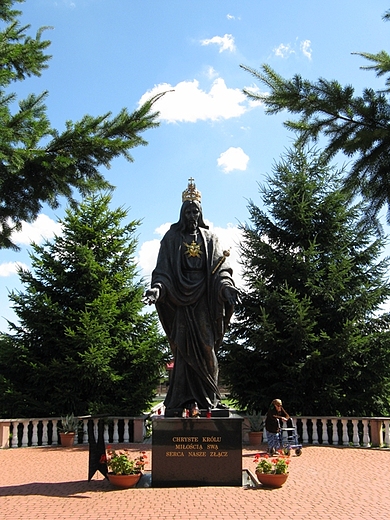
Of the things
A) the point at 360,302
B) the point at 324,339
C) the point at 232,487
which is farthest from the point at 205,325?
the point at 360,302

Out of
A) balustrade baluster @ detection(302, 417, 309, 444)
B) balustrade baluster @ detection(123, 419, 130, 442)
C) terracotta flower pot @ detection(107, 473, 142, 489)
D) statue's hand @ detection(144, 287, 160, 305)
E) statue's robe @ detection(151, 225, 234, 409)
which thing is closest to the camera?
terracotta flower pot @ detection(107, 473, 142, 489)

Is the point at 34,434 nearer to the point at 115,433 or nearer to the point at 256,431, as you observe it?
the point at 115,433

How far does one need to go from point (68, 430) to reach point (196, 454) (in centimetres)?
678

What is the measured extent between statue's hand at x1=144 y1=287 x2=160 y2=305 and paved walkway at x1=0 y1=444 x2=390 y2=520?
2648 millimetres

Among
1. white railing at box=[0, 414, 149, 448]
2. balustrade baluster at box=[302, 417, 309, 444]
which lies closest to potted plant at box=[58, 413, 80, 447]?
white railing at box=[0, 414, 149, 448]

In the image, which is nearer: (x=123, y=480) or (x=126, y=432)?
(x=123, y=480)

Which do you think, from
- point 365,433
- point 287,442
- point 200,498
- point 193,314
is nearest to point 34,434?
point 287,442

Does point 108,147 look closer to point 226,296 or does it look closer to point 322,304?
point 226,296

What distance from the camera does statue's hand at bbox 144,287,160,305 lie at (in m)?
7.84

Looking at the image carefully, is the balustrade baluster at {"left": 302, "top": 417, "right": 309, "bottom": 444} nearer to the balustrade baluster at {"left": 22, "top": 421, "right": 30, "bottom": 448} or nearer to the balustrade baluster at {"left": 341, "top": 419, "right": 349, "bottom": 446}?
the balustrade baluster at {"left": 341, "top": 419, "right": 349, "bottom": 446}

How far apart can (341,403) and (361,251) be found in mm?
5002

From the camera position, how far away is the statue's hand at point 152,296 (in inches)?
309

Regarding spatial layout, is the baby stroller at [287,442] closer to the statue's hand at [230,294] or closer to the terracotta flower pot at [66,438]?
the statue's hand at [230,294]

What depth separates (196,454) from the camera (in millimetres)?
7344
